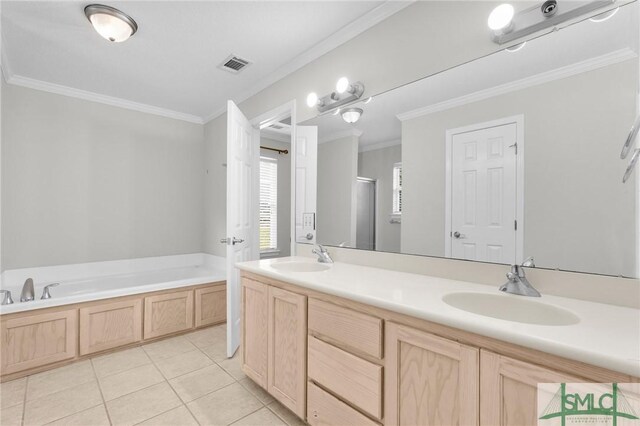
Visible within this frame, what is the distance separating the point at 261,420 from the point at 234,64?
2.72 meters

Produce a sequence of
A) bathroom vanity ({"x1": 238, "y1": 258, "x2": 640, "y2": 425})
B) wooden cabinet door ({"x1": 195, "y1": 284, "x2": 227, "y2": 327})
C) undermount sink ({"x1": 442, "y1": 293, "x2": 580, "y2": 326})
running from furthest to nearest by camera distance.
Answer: wooden cabinet door ({"x1": 195, "y1": 284, "x2": 227, "y2": 327})
undermount sink ({"x1": 442, "y1": 293, "x2": 580, "y2": 326})
bathroom vanity ({"x1": 238, "y1": 258, "x2": 640, "y2": 425})

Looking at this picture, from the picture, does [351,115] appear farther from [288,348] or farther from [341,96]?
[288,348]

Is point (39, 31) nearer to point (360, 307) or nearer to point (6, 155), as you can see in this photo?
point (6, 155)

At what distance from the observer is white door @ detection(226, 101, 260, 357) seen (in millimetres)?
2395

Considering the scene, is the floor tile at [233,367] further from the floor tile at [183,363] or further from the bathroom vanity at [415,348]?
the bathroom vanity at [415,348]

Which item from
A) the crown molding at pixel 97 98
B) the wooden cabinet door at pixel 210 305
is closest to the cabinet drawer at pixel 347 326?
the wooden cabinet door at pixel 210 305

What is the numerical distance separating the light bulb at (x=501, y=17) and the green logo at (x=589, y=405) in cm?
142

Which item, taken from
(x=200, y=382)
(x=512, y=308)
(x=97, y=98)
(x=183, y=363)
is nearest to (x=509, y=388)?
(x=512, y=308)

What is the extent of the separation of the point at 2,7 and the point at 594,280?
3558 mm

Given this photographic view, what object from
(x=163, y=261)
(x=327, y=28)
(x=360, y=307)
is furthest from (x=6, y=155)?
(x=360, y=307)

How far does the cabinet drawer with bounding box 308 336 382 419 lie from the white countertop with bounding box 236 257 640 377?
0.92ft

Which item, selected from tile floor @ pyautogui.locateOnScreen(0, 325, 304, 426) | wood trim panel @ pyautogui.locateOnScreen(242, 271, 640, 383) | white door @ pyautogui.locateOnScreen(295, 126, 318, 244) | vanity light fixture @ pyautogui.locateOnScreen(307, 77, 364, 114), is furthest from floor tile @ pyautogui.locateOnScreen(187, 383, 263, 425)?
vanity light fixture @ pyautogui.locateOnScreen(307, 77, 364, 114)

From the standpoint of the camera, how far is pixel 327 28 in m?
2.05

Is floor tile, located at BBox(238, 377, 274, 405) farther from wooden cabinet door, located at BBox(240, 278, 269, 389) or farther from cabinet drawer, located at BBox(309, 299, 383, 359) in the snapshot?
cabinet drawer, located at BBox(309, 299, 383, 359)
